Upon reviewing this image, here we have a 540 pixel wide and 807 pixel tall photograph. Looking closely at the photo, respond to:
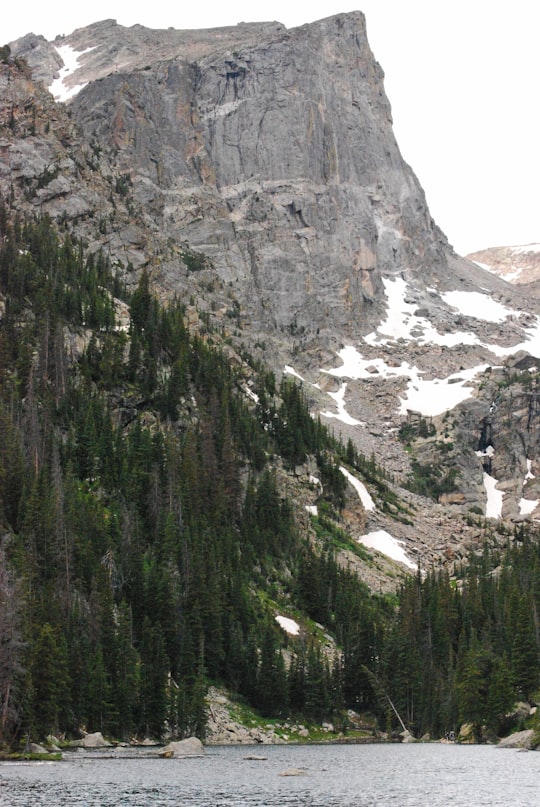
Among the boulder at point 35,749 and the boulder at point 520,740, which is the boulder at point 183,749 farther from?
the boulder at point 520,740

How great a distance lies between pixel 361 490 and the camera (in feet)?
582

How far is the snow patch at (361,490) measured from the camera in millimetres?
173625

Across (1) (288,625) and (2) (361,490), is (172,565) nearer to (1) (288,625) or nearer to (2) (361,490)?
(1) (288,625)

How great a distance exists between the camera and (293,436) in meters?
164

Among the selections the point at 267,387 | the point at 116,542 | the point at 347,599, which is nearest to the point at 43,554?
the point at 116,542

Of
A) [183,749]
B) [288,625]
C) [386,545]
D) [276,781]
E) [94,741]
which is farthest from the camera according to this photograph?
[386,545]

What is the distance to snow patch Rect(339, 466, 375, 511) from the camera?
17362 cm

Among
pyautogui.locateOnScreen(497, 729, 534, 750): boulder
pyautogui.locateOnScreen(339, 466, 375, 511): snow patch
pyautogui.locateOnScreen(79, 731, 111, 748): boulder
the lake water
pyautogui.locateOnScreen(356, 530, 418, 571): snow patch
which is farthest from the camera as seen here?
pyautogui.locateOnScreen(339, 466, 375, 511): snow patch

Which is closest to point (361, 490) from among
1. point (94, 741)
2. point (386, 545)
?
point (386, 545)

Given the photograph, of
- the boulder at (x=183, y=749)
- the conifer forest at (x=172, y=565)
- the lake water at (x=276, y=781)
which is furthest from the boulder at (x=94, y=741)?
the boulder at (x=183, y=749)

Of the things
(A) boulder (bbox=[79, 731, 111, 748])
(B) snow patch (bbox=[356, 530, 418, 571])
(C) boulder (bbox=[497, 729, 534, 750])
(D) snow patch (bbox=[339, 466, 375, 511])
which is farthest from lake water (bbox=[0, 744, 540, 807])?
(D) snow patch (bbox=[339, 466, 375, 511])

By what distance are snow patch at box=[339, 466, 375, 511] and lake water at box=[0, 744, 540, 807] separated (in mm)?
99152

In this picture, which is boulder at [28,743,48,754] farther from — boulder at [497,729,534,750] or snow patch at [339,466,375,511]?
snow patch at [339,466,375,511]

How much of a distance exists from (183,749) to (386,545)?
94.9 metres
